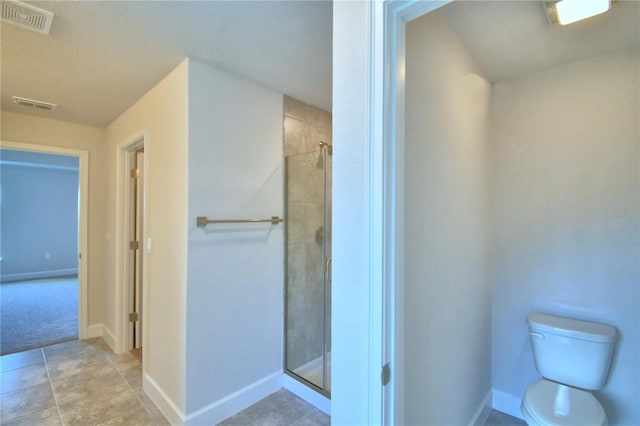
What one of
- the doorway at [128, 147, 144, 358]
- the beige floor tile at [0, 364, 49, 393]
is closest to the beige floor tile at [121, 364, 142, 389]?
the doorway at [128, 147, 144, 358]

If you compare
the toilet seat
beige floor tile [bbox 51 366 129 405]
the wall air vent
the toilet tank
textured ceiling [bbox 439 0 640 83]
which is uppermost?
textured ceiling [bbox 439 0 640 83]

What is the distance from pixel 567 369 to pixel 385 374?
154 cm

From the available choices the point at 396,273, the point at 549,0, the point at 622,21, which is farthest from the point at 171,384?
the point at 622,21

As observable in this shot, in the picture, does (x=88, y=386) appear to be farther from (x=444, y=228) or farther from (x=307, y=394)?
(x=444, y=228)

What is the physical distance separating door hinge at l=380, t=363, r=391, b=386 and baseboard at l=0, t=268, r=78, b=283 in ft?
26.8

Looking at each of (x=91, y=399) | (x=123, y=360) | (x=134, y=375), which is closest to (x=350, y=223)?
(x=91, y=399)

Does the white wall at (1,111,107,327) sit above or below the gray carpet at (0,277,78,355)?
above

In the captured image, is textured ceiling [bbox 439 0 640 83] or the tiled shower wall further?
the tiled shower wall

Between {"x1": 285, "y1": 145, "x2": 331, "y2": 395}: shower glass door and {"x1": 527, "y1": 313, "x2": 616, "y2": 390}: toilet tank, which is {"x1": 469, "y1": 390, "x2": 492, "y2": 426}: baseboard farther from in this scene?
{"x1": 285, "y1": 145, "x2": 331, "y2": 395}: shower glass door

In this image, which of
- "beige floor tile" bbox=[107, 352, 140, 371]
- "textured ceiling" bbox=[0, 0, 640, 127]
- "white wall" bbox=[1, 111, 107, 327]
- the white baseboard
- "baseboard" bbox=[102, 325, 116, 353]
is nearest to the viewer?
"textured ceiling" bbox=[0, 0, 640, 127]

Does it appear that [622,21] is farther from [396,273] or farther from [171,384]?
[171,384]

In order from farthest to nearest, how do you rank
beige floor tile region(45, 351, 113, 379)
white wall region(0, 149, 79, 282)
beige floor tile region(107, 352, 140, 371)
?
1. white wall region(0, 149, 79, 282)
2. beige floor tile region(107, 352, 140, 371)
3. beige floor tile region(45, 351, 113, 379)

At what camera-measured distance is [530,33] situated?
5.25 ft

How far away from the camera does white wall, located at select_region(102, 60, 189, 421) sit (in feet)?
6.32
